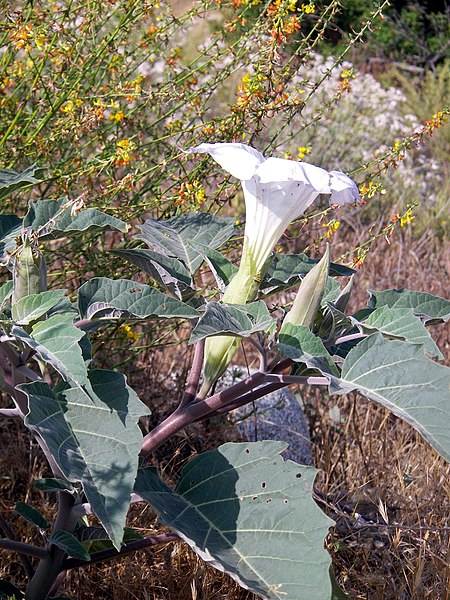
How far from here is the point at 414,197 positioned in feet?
17.3

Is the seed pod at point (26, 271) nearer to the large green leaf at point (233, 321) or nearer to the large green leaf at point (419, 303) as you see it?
the large green leaf at point (233, 321)

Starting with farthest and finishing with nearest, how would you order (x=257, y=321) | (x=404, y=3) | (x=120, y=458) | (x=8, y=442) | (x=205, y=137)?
(x=404, y=3) → (x=8, y=442) → (x=205, y=137) → (x=257, y=321) → (x=120, y=458)

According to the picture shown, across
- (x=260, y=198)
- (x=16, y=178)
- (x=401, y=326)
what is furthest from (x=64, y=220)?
(x=401, y=326)

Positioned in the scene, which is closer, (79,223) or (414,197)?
(79,223)

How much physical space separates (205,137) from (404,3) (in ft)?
26.9

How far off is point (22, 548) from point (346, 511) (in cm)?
100

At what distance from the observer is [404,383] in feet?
3.61

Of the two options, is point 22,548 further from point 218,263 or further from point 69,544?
point 218,263

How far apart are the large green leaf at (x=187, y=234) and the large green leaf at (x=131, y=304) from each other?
21cm

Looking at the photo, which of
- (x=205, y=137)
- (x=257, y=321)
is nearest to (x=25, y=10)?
(x=205, y=137)

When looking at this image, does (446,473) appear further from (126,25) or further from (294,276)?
(126,25)

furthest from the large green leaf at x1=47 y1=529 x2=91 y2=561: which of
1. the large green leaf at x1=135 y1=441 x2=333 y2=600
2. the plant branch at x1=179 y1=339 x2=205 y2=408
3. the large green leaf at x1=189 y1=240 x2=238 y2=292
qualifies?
the large green leaf at x1=189 y1=240 x2=238 y2=292

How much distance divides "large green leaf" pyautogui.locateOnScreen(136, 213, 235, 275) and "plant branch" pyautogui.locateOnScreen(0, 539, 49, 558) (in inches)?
20.7

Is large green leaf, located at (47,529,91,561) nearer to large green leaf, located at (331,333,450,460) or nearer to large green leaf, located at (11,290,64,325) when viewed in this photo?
large green leaf, located at (11,290,64,325)
